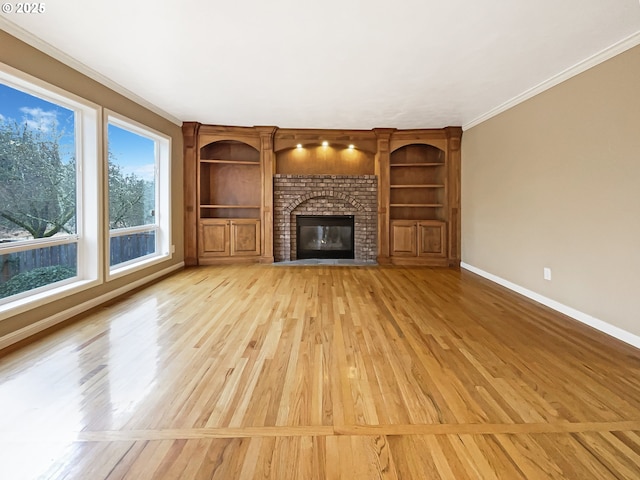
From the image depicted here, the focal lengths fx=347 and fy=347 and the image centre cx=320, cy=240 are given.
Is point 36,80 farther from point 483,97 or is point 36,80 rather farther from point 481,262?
point 481,262

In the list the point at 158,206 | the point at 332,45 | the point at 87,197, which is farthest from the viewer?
the point at 158,206

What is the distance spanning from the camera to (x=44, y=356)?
7.97 ft

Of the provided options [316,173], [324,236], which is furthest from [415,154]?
[324,236]

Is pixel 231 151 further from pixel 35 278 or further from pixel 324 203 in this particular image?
pixel 35 278

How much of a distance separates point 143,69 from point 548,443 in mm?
4303

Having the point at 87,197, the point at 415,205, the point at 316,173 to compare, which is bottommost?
the point at 87,197

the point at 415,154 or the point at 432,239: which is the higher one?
the point at 415,154

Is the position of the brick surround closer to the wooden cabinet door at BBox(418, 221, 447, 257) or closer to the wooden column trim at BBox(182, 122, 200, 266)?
the wooden cabinet door at BBox(418, 221, 447, 257)

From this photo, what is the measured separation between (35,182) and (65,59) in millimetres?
1167

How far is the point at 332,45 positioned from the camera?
294 centimetres

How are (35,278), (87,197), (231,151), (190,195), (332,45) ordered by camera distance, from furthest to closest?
(231,151), (190,195), (87,197), (35,278), (332,45)

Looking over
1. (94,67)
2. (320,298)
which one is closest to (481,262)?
(320,298)

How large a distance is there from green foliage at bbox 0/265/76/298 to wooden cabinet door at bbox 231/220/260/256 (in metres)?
2.97

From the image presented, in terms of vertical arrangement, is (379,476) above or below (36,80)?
below
